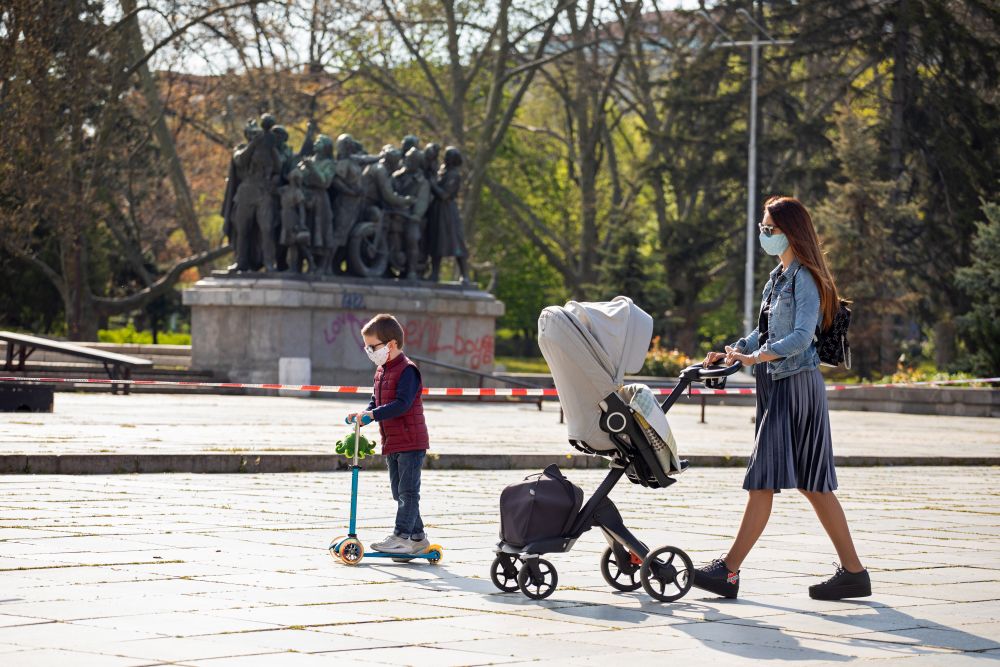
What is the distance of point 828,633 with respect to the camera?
21.8ft

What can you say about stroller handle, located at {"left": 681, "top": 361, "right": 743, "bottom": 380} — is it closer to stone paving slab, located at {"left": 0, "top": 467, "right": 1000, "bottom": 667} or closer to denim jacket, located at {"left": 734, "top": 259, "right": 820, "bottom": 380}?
denim jacket, located at {"left": 734, "top": 259, "right": 820, "bottom": 380}

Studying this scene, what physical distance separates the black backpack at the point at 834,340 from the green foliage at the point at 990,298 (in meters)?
25.5

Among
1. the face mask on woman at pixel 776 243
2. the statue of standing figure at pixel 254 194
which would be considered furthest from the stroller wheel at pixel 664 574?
the statue of standing figure at pixel 254 194

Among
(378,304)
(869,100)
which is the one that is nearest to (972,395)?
(378,304)

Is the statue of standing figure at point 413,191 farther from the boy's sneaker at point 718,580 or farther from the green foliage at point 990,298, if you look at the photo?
the boy's sneaker at point 718,580

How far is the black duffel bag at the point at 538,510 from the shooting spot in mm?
7406

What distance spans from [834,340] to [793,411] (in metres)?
0.40

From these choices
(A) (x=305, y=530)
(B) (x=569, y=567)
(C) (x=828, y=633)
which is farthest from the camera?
(A) (x=305, y=530)

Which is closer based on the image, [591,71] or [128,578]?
[128,578]

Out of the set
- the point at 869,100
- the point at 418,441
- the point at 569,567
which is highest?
the point at 869,100

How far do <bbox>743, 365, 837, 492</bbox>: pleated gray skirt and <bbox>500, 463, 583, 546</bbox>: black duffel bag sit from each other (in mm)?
799

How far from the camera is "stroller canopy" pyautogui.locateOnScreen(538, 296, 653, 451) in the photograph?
736 cm

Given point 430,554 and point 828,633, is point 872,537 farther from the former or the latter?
point 828,633

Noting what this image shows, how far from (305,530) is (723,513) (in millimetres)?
3225
